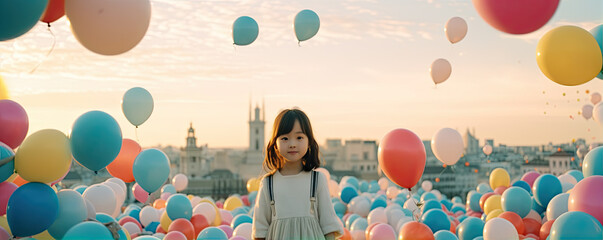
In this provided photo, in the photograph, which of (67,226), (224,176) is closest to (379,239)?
(67,226)

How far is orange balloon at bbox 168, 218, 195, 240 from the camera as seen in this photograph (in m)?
7.01

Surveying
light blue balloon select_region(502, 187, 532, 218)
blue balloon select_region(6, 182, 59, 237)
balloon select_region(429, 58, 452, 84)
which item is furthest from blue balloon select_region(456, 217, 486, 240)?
blue balloon select_region(6, 182, 59, 237)

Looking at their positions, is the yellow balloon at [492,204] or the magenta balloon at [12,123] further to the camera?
the yellow balloon at [492,204]

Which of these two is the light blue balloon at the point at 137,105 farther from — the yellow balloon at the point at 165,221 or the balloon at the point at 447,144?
the balloon at the point at 447,144

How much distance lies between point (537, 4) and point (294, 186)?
6.17 ft

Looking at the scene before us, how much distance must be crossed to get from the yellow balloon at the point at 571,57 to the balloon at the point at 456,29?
5.11 m

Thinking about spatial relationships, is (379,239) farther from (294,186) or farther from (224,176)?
(224,176)

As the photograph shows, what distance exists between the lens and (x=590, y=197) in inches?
176

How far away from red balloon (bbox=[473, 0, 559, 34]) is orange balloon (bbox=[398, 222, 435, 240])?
2.42 meters

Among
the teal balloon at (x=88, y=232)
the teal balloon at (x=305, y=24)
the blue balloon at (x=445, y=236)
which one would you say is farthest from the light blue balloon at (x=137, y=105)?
the blue balloon at (x=445, y=236)

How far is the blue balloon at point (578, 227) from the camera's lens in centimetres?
413

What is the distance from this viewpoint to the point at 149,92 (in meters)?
7.63

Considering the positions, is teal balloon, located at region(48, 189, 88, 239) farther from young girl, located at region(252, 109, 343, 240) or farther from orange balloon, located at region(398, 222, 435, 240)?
orange balloon, located at region(398, 222, 435, 240)

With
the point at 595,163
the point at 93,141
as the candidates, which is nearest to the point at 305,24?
the point at 595,163
